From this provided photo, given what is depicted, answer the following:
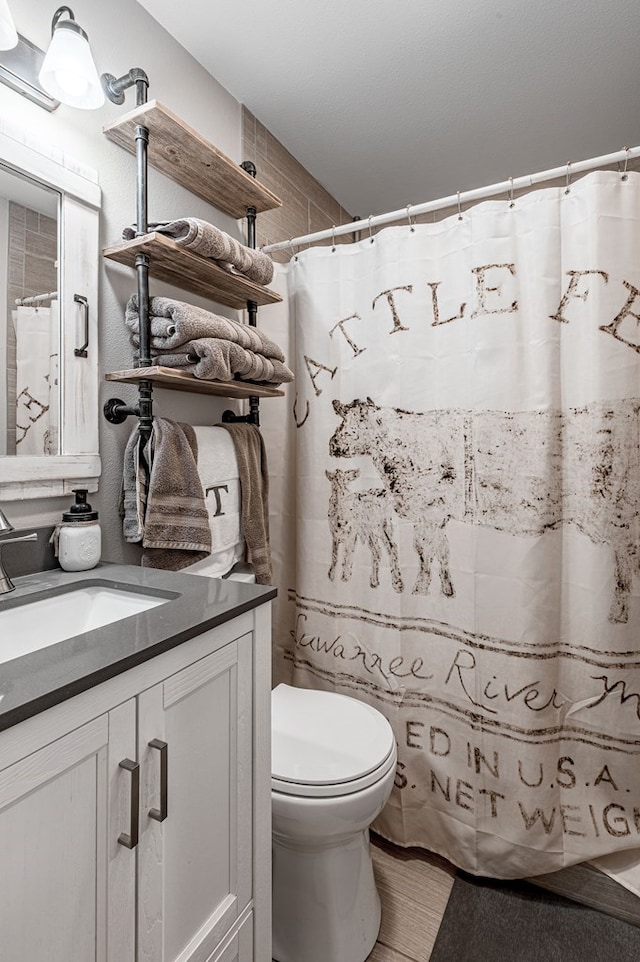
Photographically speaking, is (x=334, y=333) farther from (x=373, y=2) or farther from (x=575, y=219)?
(x=373, y=2)

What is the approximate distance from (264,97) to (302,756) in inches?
82.7

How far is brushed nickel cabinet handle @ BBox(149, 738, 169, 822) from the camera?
76 cm

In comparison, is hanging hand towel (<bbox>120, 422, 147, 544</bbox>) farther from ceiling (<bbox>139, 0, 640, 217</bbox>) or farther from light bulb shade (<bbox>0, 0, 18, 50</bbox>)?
ceiling (<bbox>139, 0, 640, 217</bbox>)

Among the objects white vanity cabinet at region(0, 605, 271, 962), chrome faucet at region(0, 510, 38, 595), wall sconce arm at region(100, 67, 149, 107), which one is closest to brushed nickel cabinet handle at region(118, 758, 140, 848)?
white vanity cabinet at region(0, 605, 271, 962)

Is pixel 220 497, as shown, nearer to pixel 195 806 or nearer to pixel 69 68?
pixel 195 806

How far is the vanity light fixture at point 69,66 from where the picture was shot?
112cm

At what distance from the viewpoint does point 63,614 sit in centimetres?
107

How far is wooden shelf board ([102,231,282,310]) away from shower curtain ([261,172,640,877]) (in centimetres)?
27

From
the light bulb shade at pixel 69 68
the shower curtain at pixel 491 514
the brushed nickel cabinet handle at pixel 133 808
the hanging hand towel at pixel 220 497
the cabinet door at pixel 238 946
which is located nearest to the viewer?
the brushed nickel cabinet handle at pixel 133 808

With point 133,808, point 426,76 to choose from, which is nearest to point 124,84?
point 426,76

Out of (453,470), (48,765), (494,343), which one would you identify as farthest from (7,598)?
(494,343)

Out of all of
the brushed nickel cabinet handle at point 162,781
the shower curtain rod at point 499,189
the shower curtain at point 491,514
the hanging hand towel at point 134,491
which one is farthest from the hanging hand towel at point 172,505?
the shower curtain rod at point 499,189

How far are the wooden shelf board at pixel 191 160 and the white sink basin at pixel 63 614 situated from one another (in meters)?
1.14

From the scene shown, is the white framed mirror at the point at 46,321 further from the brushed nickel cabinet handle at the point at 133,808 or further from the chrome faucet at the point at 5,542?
the brushed nickel cabinet handle at the point at 133,808
